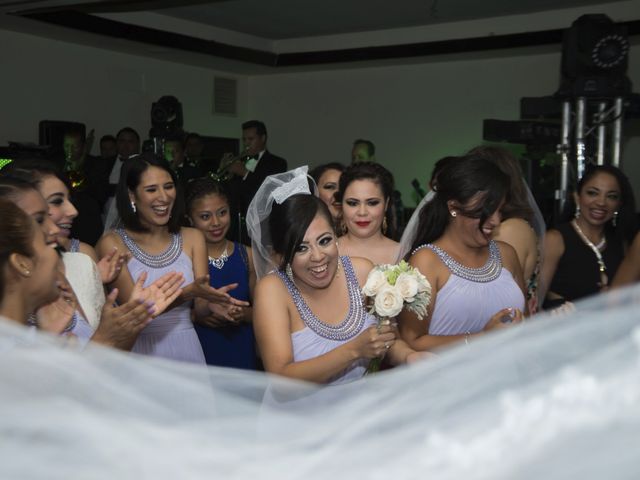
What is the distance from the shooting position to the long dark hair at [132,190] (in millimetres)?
3467

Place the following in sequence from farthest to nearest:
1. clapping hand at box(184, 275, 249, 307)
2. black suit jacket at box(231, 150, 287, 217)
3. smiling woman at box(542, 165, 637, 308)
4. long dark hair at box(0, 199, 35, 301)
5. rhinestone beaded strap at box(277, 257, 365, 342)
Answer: black suit jacket at box(231, 150, 287, 217) < smiling woman at box(542, 165, 637, 308) < clapping hand at box(184, 275, 249, 307) < rhinestone beaded strap at box(277, 257, 365, 342) < long dark hair at box(0, 199, 35, 301)

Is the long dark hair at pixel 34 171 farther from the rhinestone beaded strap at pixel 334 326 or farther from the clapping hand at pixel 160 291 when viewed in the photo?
the rhinestone beaded strap at pixel 334 326

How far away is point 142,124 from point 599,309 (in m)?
9.15

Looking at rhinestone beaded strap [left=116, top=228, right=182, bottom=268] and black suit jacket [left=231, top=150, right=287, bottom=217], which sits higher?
black suit jacket [left=231, top=150, right=287, bottom=217]

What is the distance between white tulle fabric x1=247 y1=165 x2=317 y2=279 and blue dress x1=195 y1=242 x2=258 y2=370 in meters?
1.01

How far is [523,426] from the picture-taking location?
897 mm

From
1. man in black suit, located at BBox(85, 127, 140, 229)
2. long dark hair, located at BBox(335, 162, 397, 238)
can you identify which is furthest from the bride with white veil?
man in black suit, located at BBox(85, 127, 140, 229)

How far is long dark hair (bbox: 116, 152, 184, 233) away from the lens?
3.47 metres

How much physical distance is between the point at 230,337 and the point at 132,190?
0.80 metres

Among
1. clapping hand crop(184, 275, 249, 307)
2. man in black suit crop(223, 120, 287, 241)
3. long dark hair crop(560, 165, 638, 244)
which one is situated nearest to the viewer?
clapping hand crop(184, 275, 249, 307)

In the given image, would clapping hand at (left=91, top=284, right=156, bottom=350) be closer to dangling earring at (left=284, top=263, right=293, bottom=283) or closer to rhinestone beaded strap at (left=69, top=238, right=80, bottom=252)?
dangling earring at (left=284, top=263, right=293, bottom=283)

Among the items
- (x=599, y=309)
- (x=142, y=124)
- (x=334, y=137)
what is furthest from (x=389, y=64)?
(x=599, y=309)

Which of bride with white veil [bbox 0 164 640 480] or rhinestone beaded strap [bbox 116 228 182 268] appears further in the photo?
rhinestone beaded strap [bbox 116 228 182 268]

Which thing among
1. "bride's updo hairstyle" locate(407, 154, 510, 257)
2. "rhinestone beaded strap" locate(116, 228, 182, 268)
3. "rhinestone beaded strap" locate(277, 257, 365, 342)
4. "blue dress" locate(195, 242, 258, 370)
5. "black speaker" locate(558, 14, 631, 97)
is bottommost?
"blue dress" locate(195, 242, 258, 370)
